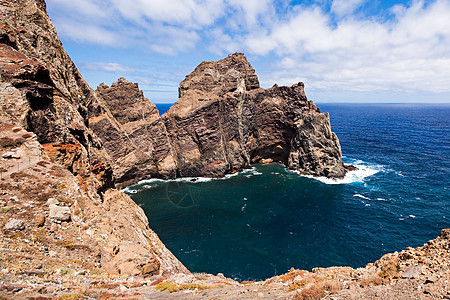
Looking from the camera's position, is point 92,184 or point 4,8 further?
point 4,8

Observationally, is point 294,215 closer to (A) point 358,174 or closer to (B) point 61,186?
(A) point 358,174

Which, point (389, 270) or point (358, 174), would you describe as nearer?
point (389, 270)

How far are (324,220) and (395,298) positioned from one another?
1693 inches

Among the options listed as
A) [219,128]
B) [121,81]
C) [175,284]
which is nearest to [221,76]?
[219,128]

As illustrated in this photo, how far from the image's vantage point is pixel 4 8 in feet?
78.5

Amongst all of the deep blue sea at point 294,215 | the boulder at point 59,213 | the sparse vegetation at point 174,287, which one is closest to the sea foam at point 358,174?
the deep blue sea at point 294,215

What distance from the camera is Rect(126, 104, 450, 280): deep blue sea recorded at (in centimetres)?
3781

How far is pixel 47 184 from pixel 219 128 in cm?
6655

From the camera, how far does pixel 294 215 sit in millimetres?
51094

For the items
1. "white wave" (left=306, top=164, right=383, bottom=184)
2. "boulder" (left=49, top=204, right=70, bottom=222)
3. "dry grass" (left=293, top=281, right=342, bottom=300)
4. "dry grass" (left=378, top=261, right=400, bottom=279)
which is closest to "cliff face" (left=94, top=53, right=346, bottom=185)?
"white wave" (left=306, top=164, right=383, bottom=184)

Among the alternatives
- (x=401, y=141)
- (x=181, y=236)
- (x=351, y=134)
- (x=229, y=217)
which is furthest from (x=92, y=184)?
(x=351, y=134)

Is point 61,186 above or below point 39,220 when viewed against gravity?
above

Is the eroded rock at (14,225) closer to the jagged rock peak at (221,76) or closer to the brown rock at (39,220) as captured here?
the brown rock at (39,220)

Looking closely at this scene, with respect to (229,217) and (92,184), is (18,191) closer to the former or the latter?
(92,184)
